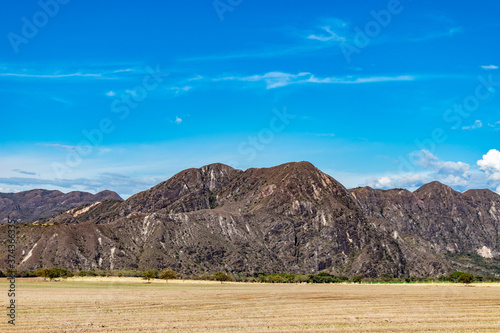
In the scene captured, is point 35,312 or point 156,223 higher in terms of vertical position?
point 156,223

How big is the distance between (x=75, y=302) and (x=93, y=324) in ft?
64.5

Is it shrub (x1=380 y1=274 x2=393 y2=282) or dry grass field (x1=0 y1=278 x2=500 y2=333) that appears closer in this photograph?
dry grass field (x1=0 y1=278 x2=500 y2=333)

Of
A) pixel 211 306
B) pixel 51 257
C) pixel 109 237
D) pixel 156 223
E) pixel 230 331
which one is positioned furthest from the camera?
pixel 156 223

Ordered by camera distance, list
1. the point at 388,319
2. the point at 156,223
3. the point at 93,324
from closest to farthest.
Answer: the point at 93,324 → the point at 388,319 → the point at 156,223

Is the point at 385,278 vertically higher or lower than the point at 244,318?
lower

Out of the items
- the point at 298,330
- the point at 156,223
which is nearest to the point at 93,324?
the point at 298,330

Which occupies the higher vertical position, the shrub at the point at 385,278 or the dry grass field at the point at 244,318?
the dry grass field at the point at 244,318

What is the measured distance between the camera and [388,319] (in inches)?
1556

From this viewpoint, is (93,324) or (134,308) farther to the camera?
(134,308)

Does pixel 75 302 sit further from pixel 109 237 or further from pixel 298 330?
pixel 109 237

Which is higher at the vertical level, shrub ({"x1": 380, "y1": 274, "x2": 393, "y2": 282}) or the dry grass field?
the dry grass field

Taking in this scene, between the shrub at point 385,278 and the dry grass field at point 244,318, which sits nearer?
the dry grass field at point 244,318

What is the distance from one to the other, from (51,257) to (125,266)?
23954 mm

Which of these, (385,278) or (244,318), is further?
(385,278)
